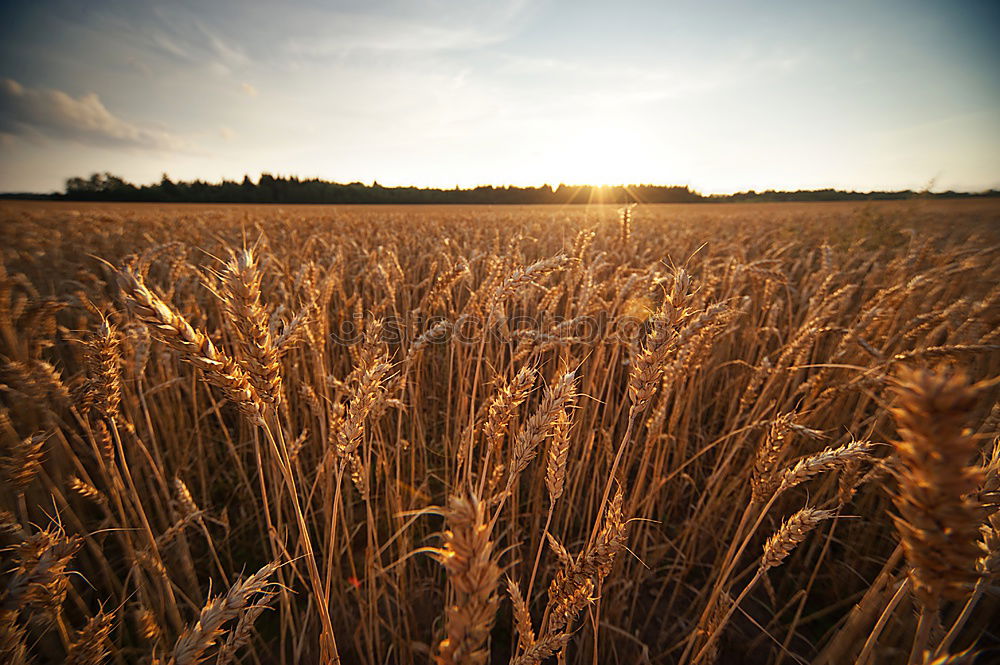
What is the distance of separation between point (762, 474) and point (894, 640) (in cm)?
78

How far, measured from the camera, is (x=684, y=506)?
2.39 m

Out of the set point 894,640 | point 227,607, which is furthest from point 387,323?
point 894,640

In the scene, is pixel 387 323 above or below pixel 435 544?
above

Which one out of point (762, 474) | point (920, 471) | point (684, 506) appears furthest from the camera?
point (684, 506)

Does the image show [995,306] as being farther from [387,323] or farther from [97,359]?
[97,359]

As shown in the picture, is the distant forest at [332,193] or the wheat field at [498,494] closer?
the wheat field at [498,494]

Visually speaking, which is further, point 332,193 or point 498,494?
point 332,193

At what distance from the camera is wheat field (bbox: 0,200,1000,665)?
683 mm

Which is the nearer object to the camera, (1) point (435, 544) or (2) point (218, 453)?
(1) point (435, 544)

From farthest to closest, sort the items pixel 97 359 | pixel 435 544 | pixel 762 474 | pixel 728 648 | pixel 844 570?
pixel 435 544, pixel 844 570, pixel 728 648, pixel 762 474, pixel 97 359

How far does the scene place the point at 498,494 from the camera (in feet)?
4.22

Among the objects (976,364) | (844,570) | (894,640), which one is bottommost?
(844,570)

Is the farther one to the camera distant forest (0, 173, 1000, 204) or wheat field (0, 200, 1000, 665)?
distant forest (0, 173, 1000, 204)

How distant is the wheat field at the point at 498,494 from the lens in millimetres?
683
